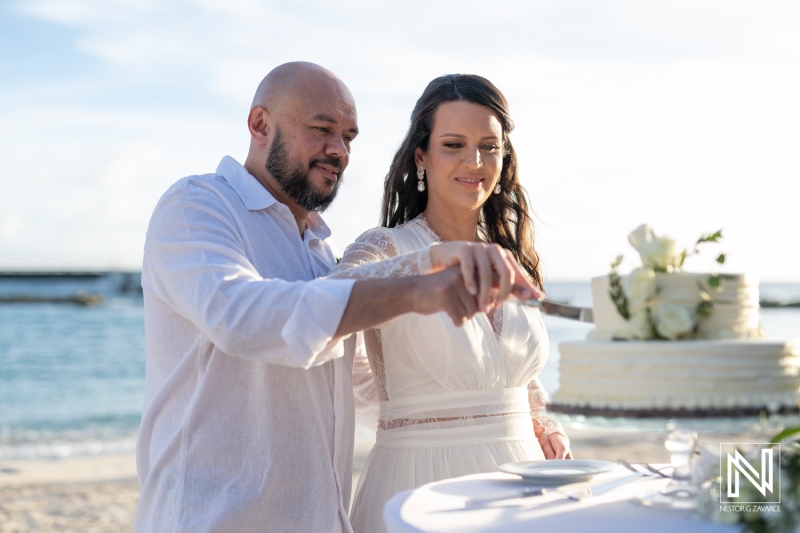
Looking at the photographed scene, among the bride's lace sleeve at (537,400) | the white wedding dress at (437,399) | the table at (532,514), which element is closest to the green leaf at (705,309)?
the table at (532,514)

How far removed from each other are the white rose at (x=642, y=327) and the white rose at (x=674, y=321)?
34mm

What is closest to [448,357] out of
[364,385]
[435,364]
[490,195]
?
[435,364]

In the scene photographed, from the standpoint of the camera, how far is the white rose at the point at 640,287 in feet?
7.85

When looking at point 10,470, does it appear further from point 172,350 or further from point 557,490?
point 557,490

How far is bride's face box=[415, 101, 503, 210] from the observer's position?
379 cm

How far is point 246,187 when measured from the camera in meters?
3.23

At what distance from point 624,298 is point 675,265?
0.60 feet

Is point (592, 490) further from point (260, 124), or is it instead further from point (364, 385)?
point (260, 124)

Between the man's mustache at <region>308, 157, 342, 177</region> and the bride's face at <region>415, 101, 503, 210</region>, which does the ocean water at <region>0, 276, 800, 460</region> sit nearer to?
the bride's face at <region>415, 101, 503, 210</region>

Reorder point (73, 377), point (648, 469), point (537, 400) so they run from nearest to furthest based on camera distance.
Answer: point (648, 469) → point (537, 400) → point (73, 377)

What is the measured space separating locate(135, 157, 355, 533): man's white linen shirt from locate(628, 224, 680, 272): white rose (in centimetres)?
93

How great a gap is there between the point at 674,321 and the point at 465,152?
165 cm

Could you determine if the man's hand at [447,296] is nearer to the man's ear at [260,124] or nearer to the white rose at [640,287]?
the white rose at [640,287]

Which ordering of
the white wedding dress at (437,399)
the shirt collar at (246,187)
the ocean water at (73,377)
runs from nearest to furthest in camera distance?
the shirt collar at (246,187), the white wedding dress at (437,399), the ocean water at (73,377)
